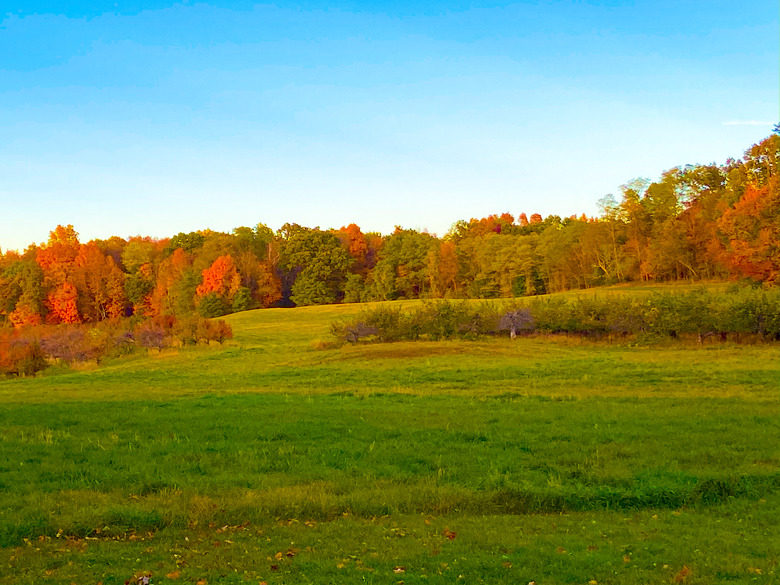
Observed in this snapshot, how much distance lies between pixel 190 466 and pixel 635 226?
72.8 metres

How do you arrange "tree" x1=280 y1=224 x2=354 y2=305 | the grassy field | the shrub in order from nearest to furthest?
the grassy field
the shrub
"tree" x1=280 y1=224 x2=354 y2=305

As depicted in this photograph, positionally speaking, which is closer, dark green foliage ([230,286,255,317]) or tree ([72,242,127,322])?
dark green foliage ([230,286,255,317])

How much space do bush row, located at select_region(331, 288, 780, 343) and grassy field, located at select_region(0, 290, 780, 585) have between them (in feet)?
43.9

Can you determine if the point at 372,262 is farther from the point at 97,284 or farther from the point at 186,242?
the point at 97,284

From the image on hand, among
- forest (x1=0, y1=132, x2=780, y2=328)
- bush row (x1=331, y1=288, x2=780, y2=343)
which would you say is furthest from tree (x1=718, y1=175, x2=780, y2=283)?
forest (x1=0, y1=132, x2=780, y2=328)

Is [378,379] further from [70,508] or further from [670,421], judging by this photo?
[70,508]

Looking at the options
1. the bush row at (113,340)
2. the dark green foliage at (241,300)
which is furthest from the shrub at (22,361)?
the dark green foliage at (241,300)

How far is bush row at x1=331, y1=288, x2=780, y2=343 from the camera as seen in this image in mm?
32781

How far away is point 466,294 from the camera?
295 ft

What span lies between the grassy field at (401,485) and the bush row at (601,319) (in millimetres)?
13371

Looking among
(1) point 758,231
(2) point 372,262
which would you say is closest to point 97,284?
(2) point 372,262

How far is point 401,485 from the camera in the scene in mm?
9883

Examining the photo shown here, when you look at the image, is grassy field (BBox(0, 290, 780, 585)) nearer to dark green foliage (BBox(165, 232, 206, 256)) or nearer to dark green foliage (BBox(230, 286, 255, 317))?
dark green foliage (BBox(230, 286, 255, 317))

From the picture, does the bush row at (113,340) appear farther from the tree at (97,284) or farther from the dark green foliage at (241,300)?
the tree at (97,284)
